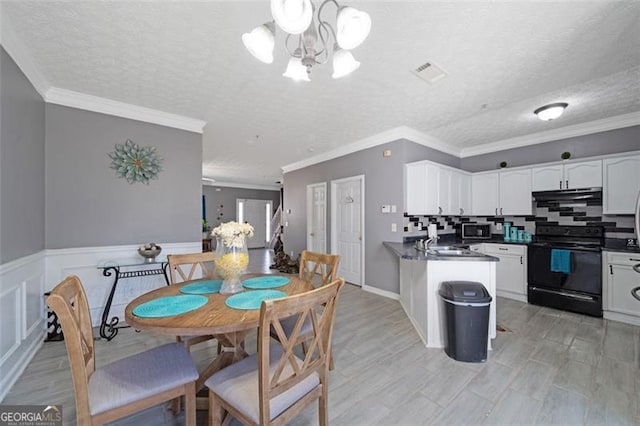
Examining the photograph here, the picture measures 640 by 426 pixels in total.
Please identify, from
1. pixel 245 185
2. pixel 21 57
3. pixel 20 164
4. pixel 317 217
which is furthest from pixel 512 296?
pixel 245 185

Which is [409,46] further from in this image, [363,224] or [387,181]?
[363,224]

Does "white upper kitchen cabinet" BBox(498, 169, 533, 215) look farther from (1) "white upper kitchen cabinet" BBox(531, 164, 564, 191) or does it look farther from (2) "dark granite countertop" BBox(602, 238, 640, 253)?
(2) "dark granite countertop" BBox(602, 238, 640, 253)

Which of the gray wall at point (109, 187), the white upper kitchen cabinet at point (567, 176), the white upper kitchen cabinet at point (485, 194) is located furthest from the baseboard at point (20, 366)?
the white upper kitchen cabinet at point (567, 176)

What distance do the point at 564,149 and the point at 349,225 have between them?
3.58 meters

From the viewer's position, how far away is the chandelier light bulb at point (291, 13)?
3.59 ft

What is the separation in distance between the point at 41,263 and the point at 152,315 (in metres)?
2.35

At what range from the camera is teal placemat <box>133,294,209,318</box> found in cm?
129

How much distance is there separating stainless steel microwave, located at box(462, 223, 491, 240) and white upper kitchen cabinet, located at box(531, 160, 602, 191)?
3.30 feet

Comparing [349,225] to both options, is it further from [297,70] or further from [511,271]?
[297,70]

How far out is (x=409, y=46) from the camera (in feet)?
6.40

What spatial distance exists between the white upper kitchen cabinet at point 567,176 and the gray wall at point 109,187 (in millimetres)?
5194

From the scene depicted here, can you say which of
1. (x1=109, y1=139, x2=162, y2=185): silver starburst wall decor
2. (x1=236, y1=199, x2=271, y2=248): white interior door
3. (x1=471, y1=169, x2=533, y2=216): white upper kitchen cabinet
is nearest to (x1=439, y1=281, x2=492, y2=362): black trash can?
(x1=471, y1=169, x2=533, y2=216): white upper kitchen cabinet

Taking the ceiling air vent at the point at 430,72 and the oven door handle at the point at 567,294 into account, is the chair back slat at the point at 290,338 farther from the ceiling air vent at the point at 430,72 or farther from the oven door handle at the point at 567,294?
the oven door handle at the point at 567,294

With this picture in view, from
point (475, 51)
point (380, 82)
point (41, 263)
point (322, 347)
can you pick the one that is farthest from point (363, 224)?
point (41, 263)
